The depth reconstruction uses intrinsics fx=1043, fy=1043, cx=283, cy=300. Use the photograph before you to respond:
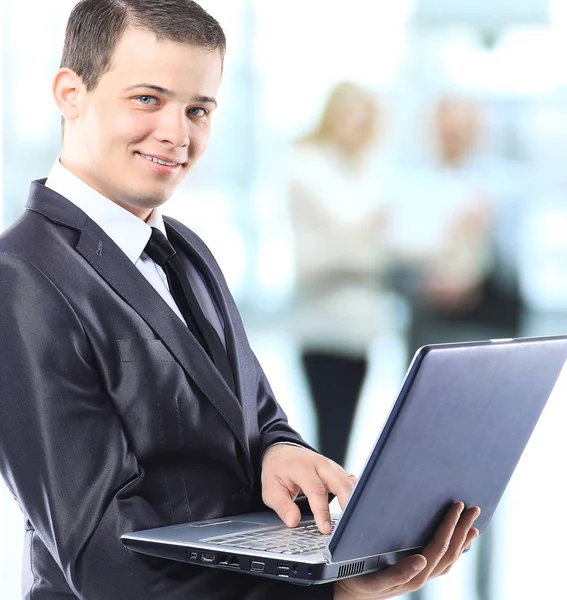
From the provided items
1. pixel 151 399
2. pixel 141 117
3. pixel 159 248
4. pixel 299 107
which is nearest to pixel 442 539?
pixel 151 399

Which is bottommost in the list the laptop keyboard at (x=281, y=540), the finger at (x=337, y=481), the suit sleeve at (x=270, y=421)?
the laptop keyboard at (x=281, y=540)

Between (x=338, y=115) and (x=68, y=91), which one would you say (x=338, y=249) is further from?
(x=68, y=91)

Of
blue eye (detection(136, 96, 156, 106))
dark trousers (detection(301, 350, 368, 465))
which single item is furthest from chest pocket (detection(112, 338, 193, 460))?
dark trousers (detection(301, 350, 368, 465))

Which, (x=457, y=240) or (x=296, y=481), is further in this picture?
(x=457, y=240)

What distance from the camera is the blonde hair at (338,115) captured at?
4152 millimetres

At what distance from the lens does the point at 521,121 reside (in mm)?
4512

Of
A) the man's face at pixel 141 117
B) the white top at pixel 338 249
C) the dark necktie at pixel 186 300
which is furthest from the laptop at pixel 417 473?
the white top at pixel 338 249

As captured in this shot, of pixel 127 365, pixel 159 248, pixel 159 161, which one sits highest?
pixel 159 161

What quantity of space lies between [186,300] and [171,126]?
24 cm

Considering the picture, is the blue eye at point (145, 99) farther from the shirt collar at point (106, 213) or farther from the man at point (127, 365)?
the shirt collar at point (106, 213)

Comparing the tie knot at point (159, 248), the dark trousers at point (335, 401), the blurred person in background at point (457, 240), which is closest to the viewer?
the tie knot at point (159, 248)

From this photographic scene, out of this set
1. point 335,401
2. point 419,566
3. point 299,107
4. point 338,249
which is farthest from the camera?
point 299,107

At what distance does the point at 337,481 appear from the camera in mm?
1400

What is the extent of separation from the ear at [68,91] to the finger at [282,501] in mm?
573
